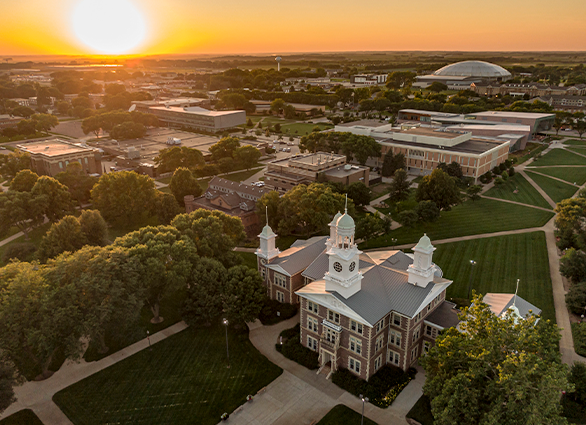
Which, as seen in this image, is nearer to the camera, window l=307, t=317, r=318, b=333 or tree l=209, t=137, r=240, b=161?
window l=307, t=317, r=318, b=333

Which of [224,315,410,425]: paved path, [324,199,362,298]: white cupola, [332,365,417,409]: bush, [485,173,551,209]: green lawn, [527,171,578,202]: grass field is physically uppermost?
[324,199,362,298]: white cupola

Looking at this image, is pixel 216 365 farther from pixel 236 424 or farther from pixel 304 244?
pixel 304 244

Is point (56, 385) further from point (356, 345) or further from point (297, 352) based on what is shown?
point (356, 345)

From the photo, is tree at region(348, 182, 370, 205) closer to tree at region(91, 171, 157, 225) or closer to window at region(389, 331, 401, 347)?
tree at region(91, 171, 157, 225)

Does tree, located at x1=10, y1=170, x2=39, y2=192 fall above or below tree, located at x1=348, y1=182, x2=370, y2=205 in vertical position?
above

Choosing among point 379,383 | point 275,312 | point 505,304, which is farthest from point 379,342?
point 505,304

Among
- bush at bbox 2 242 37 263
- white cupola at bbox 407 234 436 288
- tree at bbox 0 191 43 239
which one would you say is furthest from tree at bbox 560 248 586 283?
tree at bbox 0 191 43 239

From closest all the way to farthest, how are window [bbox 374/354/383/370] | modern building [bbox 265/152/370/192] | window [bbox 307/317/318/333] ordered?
window [bbox 374/354/383/370], window [bbox 307/317/318/333], modern building [bbox 265/152/370/192]
